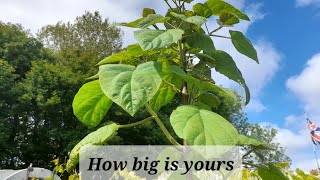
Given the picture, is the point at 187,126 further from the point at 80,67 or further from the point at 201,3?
the point at 80,67

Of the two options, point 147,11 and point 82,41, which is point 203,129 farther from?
point 82,41

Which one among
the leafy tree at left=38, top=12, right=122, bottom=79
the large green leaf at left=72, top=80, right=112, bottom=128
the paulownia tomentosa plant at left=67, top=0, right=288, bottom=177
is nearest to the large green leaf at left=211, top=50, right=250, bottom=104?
the paulownia tomentosa plant at left=67, top=0, right=288, bottom=177

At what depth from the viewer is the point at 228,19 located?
1.01 metres

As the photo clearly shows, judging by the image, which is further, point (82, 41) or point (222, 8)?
point (82, 41)

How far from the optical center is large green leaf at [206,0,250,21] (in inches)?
40.4

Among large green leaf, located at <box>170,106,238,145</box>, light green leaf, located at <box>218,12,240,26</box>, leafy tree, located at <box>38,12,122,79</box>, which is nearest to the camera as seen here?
large green leaf, located at <box>170,106,238,145</box>

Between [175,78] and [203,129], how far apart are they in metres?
0.27

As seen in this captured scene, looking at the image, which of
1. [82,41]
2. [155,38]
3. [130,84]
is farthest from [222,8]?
[82,41]

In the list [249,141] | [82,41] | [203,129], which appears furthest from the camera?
[82,41]

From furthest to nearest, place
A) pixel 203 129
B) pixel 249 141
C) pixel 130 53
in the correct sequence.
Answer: pixel 130 53 < pixel 249 141 < pixel 203 129

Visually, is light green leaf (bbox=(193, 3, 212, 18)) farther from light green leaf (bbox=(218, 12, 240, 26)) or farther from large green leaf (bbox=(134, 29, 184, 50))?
large green leaf (bbox=(134, 29, 184, 50))

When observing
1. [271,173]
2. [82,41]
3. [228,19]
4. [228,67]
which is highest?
[82,41]

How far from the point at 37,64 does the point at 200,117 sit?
18.7m

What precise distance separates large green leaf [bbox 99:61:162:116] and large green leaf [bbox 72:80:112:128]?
0.12 m
